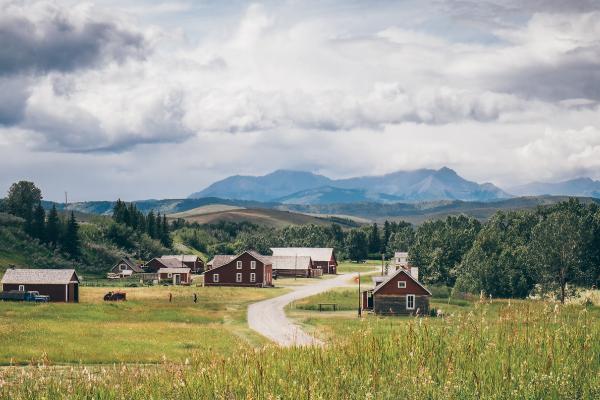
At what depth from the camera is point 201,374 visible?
1330 centimetres

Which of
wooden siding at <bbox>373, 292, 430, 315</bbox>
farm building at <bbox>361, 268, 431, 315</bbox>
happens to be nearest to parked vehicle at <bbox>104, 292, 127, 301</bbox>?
farm building at <bbox>361, 268, 431, 315</bbox>

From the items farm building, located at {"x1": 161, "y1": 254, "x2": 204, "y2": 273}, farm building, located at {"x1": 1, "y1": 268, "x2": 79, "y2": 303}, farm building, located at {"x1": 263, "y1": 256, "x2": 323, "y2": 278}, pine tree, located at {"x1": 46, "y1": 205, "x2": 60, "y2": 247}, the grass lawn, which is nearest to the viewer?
the grass lawn

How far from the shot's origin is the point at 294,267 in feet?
490

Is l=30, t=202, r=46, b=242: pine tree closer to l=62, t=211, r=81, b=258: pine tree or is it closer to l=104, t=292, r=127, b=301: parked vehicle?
l=62, t=211, r=81, b=258: pine tree

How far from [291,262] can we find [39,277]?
70.6 metres

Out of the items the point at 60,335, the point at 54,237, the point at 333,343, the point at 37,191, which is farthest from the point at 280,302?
the point at 37,191

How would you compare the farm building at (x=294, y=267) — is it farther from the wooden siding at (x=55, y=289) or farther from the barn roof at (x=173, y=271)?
the wooden siding at (x=55, y=289)

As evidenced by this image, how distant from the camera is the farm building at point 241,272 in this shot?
385 feet

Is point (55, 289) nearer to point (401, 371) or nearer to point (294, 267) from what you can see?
point (294, 267)

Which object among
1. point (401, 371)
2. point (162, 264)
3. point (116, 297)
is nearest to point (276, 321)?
point (116, 297)

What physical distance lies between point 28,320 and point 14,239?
84629 millimetres

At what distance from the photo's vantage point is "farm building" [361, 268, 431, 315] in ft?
240

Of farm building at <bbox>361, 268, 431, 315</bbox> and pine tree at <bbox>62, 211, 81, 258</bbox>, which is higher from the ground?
pine tree at <bbox>62, 211, 81, 258</bbox>

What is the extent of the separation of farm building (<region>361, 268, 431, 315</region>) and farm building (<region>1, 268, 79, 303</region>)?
40.0 metres
